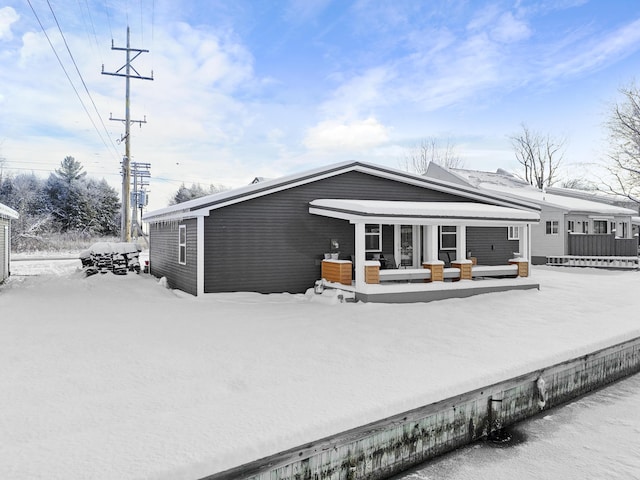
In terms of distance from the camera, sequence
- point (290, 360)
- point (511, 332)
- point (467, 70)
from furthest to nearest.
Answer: point (467, 70) → point (511, 332) → point (290, 360)

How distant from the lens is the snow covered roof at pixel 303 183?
941 centimetres

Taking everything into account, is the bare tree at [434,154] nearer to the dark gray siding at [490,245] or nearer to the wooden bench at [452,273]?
the dark gray siding at [490,245]

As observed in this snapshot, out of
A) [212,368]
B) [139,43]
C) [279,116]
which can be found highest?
[139,43]

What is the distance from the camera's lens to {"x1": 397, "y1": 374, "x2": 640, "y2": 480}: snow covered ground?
3840mm

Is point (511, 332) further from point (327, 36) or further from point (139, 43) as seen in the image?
point (139, 43)

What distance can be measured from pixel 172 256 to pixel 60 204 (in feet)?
99.3

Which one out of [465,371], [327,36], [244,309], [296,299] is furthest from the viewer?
[327,36]

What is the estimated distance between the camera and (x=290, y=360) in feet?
16.8

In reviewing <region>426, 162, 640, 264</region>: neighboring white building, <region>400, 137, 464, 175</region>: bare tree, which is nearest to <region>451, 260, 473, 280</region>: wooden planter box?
<region>426, 162, 640, 264</region>: neighboring white building

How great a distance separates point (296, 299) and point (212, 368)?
4974 millimetres

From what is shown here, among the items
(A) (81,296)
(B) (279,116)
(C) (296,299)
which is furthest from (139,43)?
(C) (296,299)

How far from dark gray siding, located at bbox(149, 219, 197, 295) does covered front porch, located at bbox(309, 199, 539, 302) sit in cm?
306

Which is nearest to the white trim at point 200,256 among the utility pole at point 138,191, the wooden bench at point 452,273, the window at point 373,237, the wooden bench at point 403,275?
the wooden bench at point 403,275

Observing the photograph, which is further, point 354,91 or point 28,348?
point 354,91
